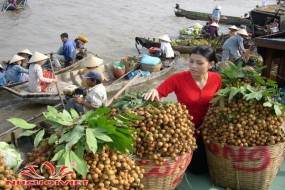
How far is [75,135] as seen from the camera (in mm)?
2211

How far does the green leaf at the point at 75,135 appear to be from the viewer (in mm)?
2152

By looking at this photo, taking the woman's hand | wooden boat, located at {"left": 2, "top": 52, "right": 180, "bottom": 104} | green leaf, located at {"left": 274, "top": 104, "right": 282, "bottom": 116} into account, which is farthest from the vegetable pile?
wooden boat, located at {"left": 2, "top": 52, "right": 180, "bottom": 104}

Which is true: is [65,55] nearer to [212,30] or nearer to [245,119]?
[212,30]

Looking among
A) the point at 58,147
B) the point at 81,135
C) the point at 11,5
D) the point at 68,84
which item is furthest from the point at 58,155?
the point at 11,5

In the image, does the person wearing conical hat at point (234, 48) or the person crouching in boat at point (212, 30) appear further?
the person crouching in boat at point (212, 30)

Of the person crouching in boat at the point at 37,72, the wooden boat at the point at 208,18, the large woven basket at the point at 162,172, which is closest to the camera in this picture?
the large woven basket at the point at 162,172

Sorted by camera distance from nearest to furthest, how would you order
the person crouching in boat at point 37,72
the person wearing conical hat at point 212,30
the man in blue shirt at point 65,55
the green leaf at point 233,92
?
the green leaf at point 233,92, the person crouching in boat at point 37,72, the man in blue shirt at point 65,55, the person wearing conical hat at point 212,30

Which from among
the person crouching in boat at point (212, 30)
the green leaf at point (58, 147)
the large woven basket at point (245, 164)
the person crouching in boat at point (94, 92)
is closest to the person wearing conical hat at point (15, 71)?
the person crouching in boat at point (94, 92)

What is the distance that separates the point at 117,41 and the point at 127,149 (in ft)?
51.8

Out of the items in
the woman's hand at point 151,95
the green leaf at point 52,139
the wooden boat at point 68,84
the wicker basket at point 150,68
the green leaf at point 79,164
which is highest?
the woman's hand at point 151,95

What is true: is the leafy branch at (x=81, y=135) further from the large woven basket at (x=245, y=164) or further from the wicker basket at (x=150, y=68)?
the wicker basket at (x=150, y=68)

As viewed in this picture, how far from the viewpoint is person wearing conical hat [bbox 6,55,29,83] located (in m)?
8.61

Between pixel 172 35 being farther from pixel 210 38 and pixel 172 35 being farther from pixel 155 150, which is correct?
pixel 155 150

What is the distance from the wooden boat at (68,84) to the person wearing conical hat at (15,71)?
12.1 inches
